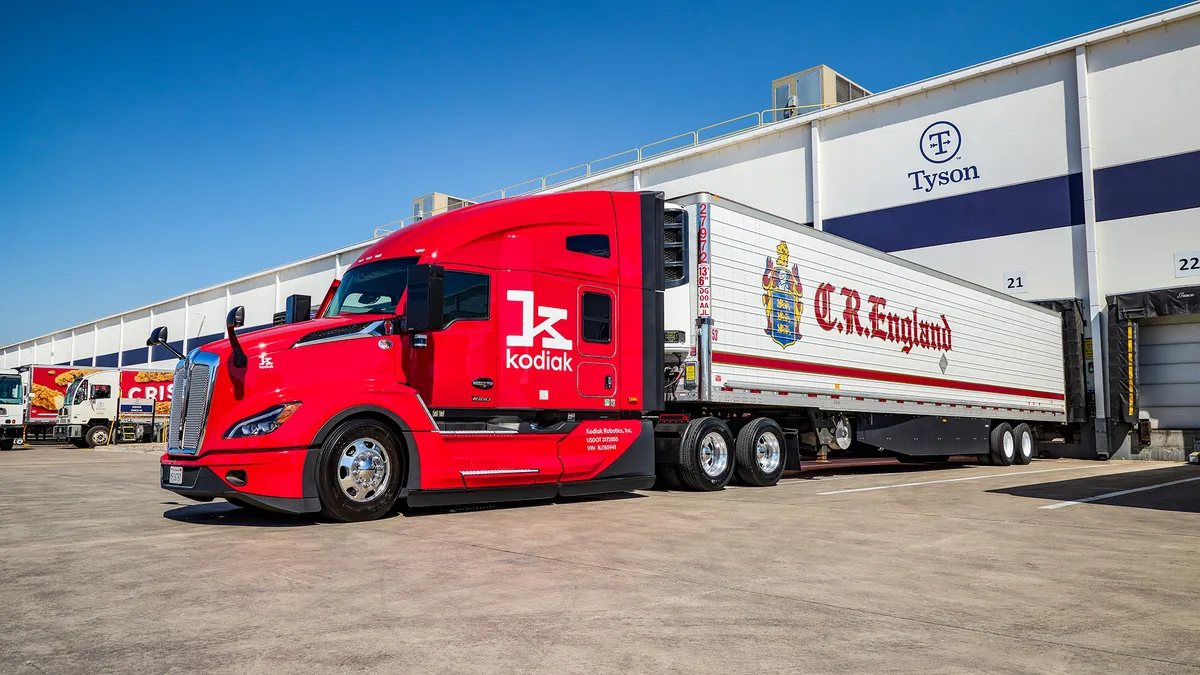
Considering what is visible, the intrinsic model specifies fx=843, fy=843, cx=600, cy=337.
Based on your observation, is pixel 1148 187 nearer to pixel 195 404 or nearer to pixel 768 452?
pixel 768 452

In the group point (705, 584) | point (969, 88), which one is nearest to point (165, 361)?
point (969, 88)

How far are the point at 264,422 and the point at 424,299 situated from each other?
179 cm

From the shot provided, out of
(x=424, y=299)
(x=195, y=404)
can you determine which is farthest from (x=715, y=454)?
(x=195, y=404)

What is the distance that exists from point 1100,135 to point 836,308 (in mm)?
12913

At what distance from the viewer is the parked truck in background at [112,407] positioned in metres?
30.5

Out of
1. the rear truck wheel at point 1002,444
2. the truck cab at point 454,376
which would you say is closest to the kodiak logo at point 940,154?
the rear truck wheel at point 1002,444

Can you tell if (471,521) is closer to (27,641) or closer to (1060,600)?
(27,641)

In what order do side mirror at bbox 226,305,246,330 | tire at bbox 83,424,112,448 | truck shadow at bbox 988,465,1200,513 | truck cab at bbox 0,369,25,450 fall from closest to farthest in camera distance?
1. side mirror at bbox 226,305,246,330
2. truck shadow at bbox 988,465,1200,513
3. truck cab at bbox 0,369,25,450
4. tire at bbox 83,424,112,448

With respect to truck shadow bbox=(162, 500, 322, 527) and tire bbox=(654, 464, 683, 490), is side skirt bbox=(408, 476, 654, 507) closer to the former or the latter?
tire bbox=(654, 464, 683, 490)

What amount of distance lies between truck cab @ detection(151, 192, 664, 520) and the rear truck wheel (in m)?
10.7

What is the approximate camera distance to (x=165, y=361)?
2078 inches

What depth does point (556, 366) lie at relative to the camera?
933 cm

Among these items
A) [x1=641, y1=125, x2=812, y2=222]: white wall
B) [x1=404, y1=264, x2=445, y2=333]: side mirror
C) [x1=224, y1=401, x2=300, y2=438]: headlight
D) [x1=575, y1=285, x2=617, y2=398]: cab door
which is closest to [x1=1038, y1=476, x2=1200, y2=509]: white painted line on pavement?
[x1=575, y1=285, x2=617, y2=398]: cab door

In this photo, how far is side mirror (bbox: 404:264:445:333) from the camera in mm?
7980
